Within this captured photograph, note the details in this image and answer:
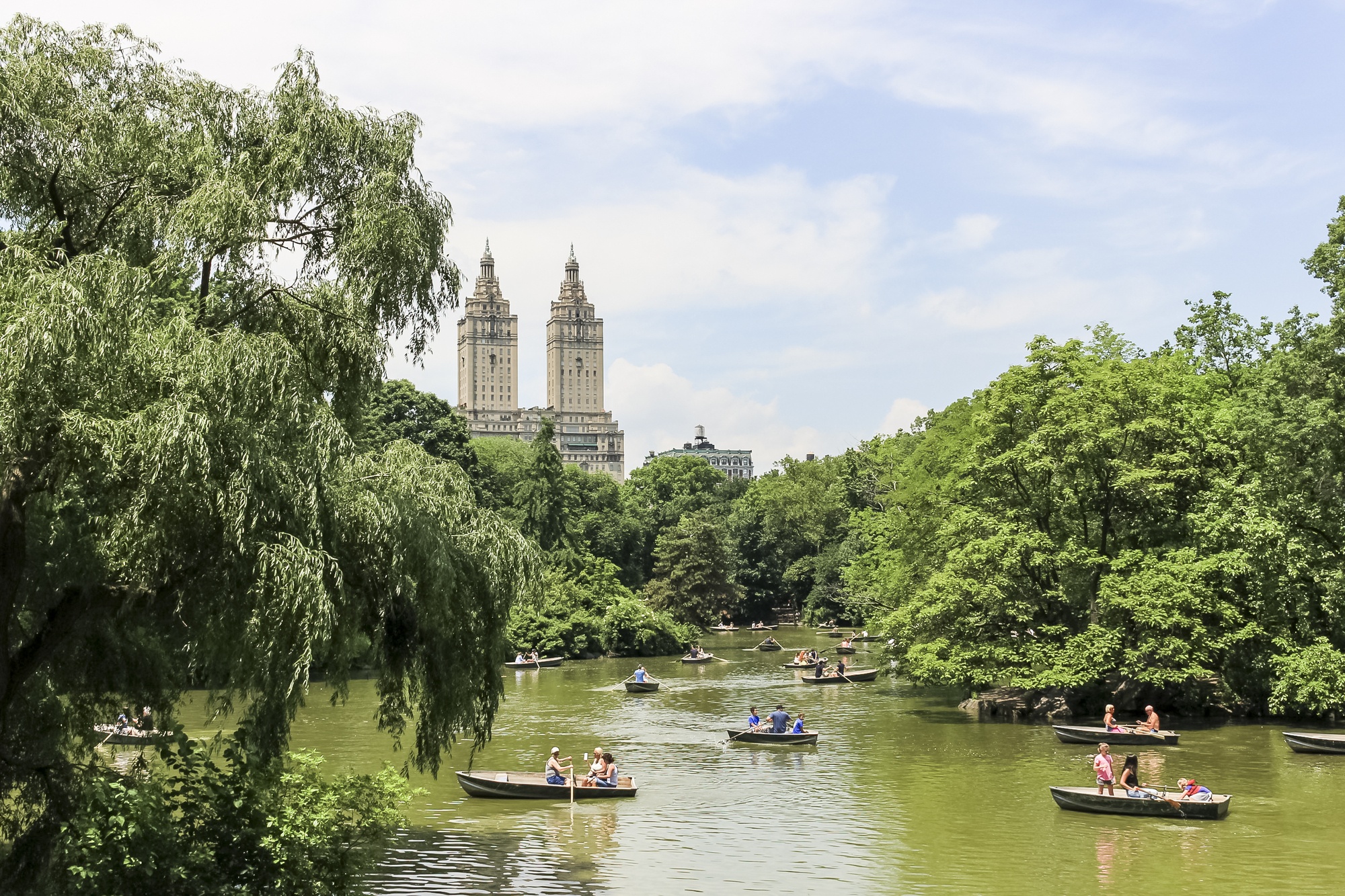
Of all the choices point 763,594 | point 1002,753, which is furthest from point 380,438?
point 763,594

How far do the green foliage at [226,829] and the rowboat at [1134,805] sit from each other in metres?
Answer: 14.0

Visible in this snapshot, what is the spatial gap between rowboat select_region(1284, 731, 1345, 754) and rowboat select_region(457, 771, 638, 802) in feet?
56.3

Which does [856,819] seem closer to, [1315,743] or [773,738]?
[773,738]

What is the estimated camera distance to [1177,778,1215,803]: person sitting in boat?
22516 millimetres

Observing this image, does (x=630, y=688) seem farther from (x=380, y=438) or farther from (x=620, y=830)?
(x=620, y=830)

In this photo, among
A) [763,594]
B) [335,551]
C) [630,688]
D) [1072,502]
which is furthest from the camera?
[763,594]

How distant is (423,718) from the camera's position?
621 inches

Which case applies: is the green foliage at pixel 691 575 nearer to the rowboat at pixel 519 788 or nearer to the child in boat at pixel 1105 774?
the rowboat at pixel 519 788

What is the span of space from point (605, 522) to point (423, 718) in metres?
64.9

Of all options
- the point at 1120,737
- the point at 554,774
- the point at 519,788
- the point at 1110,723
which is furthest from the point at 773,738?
the point at 519,788

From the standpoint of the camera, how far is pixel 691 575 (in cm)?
7138

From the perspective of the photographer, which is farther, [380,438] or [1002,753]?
[380,438]

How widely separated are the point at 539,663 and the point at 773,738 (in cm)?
2567

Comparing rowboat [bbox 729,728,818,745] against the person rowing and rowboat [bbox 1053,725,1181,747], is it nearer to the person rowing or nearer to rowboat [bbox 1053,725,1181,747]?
the person rowing
